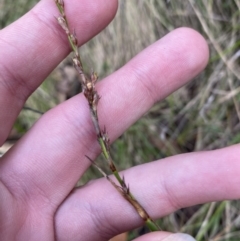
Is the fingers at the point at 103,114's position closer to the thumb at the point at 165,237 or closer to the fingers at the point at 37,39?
the fingers at the point at 37,39

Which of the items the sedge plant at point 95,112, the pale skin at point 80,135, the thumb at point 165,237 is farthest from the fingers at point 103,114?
the thumb at point 165,237

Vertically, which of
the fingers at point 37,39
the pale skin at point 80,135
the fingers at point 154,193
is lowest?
the fingers at point 154,193

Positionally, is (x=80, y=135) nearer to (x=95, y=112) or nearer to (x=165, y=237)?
(x=95, y=112)

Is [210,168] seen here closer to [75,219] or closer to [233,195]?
[233,195]

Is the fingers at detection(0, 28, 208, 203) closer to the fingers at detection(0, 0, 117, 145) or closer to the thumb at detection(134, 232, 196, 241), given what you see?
the fingers at detection(0, 0, 117, 145)

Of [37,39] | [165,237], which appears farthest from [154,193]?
[37,39]

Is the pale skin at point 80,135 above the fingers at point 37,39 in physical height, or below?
below

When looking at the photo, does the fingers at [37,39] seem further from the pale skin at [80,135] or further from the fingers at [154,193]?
the fingers at [154,193]

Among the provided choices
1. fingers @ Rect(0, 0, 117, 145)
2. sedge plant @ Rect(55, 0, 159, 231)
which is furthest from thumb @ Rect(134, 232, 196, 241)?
fingers @ Rect(0, 0, 117, 145)

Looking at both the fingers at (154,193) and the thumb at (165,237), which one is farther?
the fingers at (154,193)
